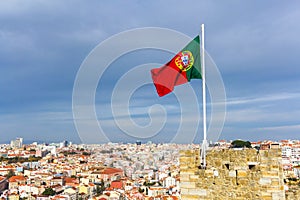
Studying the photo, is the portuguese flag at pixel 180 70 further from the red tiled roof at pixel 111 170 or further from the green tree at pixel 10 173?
the green tree at pixel 10 173

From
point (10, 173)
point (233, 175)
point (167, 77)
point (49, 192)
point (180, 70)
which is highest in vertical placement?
point (180, 70)

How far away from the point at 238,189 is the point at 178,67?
261 cm

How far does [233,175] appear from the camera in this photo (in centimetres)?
506

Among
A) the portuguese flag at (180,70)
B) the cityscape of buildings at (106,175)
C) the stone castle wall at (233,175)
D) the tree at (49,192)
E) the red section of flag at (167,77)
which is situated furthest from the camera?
the tree at (49,192)

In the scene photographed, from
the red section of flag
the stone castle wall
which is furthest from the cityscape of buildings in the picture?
the stone castle wall

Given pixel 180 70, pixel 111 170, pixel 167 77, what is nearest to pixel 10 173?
pixel 111 170

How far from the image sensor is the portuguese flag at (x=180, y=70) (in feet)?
20.9

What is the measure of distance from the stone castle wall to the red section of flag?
160cm

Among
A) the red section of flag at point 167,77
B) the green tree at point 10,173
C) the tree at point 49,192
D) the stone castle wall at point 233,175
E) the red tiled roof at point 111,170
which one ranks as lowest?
the tree at point 49,192

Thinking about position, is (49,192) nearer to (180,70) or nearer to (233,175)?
(180,70)

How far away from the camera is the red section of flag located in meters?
6.54

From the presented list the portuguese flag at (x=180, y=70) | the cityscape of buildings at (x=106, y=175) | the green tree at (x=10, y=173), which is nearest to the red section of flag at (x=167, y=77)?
the portuguese flag at (x=180, y=70)

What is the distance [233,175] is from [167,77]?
2.47 meters

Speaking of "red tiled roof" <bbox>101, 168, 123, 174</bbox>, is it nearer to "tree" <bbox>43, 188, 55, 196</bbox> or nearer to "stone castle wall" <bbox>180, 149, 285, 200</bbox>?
"tree" <bbox>43, 188, 55, 196</bbox>
